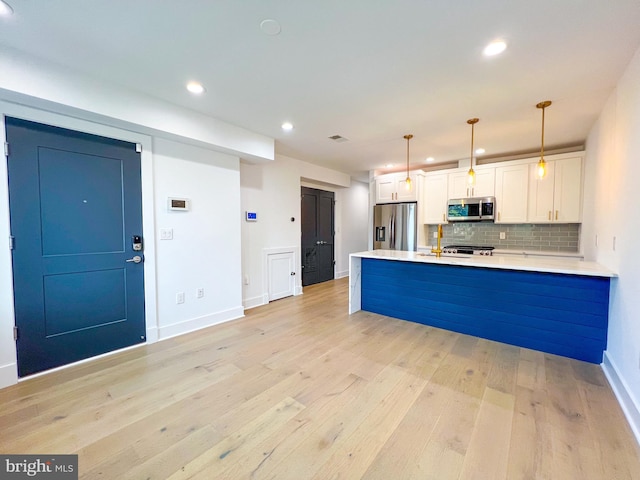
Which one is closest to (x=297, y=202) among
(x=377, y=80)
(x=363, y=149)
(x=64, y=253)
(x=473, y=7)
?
(x=363, y=149)

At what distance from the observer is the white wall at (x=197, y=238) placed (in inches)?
120

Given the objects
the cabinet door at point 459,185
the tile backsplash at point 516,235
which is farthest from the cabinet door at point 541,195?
the cabinet door at point 459,185

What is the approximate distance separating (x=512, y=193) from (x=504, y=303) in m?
2.42

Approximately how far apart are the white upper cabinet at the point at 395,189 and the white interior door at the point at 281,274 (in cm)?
240

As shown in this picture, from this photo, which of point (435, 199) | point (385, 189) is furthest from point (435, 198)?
point (385, 189)

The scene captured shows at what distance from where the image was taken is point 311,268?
5.89m

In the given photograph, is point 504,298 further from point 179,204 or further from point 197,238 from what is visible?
point 179,204

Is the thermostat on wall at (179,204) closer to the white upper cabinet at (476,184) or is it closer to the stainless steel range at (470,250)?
the stainless steel range at (470,250)

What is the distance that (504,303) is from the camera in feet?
9.46

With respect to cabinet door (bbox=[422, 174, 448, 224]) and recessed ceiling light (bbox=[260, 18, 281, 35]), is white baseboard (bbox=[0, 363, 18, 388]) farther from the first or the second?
cabinet door (bbox=[422, 174, 448, 224])

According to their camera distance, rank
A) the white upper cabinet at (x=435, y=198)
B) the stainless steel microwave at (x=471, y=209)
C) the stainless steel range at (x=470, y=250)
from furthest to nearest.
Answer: the white upper cabinet at (x=435, y=198), the stainless steel range at (x=470, y=250), the stainless steel microwave at (x=471, y=209)

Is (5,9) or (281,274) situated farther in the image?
(281,274)

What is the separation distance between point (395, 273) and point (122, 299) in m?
3.25

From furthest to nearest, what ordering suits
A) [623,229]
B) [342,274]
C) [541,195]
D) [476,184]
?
1. [342,274]
2. [476,184]
3. [541,195]
4. [623,229]
